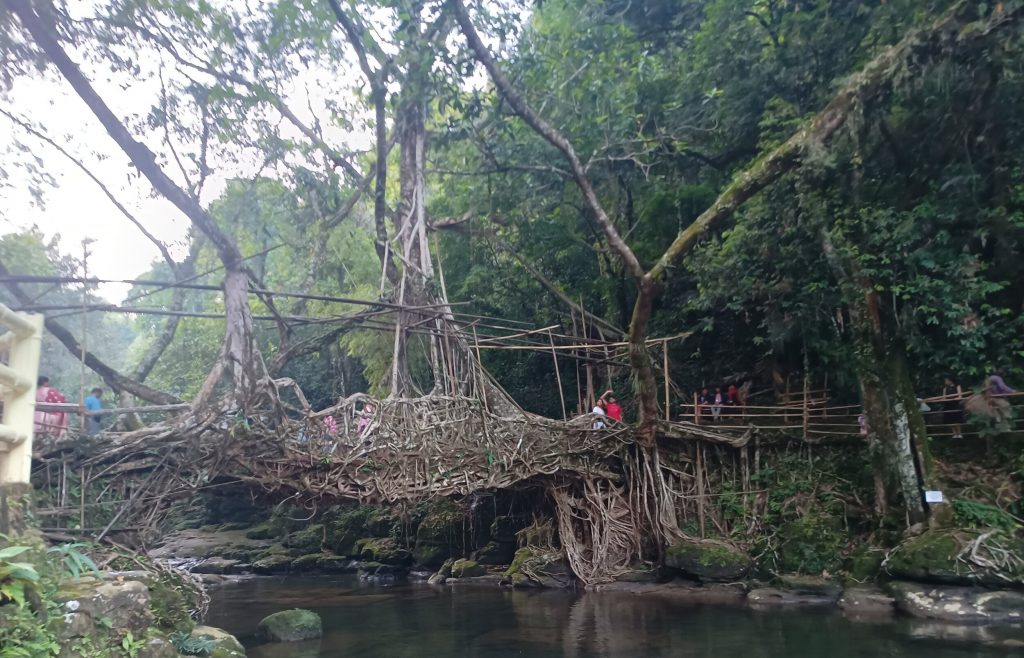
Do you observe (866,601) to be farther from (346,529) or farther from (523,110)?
(346,529)

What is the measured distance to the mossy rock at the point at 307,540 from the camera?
72.3ft

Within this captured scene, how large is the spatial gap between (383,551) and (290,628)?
859cm

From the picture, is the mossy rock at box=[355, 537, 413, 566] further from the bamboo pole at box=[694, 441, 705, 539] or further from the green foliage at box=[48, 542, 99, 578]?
the green foliage at box=[48, 542, 99, 578]

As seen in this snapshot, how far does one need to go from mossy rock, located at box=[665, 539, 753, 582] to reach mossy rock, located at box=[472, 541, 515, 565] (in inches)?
198

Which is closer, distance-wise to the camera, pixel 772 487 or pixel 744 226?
pixel 744 226

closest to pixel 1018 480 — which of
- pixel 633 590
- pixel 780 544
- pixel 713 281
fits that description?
pixel 780 544

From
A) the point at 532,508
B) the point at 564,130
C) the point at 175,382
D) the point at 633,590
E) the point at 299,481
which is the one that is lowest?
the point at 633,590

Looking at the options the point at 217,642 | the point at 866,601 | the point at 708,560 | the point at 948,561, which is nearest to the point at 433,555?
the point at 708,560

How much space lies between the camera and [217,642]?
848cm

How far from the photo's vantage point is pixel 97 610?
529 centimetres

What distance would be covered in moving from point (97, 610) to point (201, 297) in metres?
30.7

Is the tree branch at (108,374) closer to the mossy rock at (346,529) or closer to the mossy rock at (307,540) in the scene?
the mossy rock at (346,529)

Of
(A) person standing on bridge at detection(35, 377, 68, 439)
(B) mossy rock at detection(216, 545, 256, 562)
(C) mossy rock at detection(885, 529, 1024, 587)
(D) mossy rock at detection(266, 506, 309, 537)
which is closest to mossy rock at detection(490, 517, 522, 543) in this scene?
(D) mossy rock at detection(266, 506, 309, 537)

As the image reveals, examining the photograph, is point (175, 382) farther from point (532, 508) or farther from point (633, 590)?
point (633, 590)
